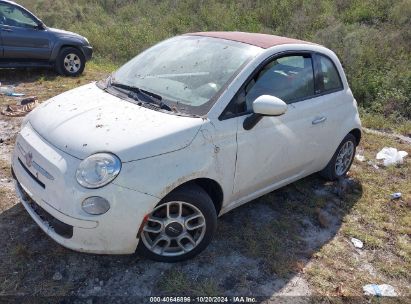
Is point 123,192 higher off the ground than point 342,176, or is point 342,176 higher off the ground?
point 123,192

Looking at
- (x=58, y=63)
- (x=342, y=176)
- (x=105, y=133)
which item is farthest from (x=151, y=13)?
(x=105, y=133)

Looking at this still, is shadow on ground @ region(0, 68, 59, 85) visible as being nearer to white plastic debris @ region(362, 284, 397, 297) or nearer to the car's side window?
the car's side window

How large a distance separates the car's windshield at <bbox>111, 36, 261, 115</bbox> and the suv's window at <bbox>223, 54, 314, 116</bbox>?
0.57 feet

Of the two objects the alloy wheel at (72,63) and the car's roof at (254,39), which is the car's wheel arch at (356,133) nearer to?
the car's roof at (254,39)

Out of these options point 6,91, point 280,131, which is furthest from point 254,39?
point 6,91

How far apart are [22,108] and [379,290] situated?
5.56m

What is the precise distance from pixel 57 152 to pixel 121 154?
481 mm

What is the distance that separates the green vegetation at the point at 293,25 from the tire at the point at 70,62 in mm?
2817

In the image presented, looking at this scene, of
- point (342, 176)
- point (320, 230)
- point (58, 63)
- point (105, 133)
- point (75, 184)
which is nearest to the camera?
point (75, 184)

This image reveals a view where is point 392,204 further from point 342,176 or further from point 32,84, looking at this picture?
point 32,84

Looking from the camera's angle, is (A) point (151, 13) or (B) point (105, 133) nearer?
(B) point (105, 133)

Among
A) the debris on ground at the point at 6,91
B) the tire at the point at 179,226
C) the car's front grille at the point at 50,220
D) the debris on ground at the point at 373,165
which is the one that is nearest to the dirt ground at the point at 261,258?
the tire at the point at 179,226

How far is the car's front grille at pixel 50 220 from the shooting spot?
2836mm

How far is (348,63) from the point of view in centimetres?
997
